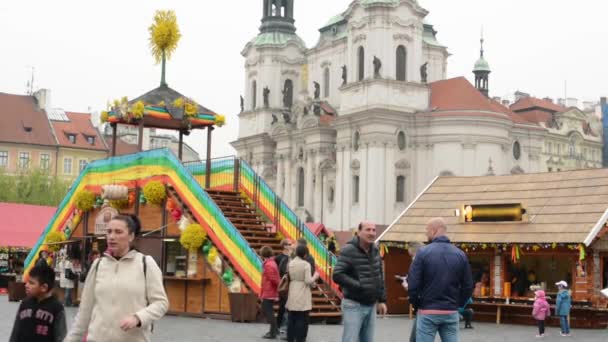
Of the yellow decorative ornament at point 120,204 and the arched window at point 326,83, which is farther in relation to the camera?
the arched window at point 326,83

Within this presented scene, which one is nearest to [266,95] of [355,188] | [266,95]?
[266,95]

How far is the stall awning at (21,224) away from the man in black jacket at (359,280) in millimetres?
27160

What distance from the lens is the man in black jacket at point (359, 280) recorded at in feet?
36.0

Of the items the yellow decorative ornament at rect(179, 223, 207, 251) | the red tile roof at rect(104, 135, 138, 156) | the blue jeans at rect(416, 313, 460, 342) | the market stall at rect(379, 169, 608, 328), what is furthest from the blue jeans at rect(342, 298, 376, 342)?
the red tile roof at rect(104, 135, 138, 156)

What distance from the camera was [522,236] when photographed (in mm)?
23469

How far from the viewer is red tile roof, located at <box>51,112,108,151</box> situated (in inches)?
3319

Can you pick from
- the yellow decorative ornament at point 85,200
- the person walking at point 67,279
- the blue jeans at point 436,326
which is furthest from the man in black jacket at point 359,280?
the yellow decorative ornament at point 85,200

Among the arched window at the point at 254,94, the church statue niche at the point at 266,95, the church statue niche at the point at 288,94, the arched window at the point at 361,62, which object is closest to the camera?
the arched window at the point at 361,62

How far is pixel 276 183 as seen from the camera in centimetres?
8588

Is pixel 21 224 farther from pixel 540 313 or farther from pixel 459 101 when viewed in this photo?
pixel 459 101

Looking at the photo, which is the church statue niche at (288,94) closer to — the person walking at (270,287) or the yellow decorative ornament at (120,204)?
the yellow decorative ornament at (120,204)

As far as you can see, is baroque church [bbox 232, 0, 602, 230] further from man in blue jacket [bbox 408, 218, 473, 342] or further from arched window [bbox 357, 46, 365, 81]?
man in blue jacket [bbox 408, 218, 473, 342]

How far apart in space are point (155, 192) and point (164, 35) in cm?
651

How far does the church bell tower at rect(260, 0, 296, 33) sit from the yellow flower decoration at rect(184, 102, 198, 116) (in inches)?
2537
